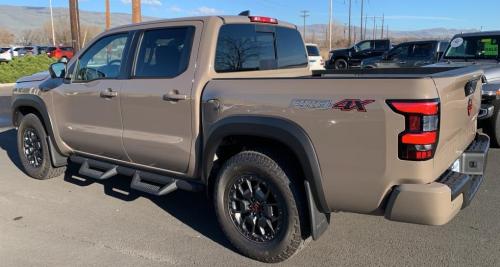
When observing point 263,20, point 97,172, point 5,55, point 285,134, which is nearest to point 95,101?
point 97,172

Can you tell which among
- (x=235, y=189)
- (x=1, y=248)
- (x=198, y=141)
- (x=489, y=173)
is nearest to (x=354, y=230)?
(x=235, y=189)

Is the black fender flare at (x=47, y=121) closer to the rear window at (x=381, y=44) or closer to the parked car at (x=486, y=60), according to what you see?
the parked car at (x=486, y=60)

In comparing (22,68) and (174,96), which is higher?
(174,96)

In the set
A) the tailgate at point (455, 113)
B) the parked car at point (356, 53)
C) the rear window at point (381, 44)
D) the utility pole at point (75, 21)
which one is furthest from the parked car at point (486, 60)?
the rear window at point (381, 44)

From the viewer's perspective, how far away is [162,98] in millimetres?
4184

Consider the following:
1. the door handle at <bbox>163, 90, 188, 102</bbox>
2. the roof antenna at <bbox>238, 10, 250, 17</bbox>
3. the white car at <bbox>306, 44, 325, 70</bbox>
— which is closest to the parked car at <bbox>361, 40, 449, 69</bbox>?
the white car at <bbox>306, 44, 325, 70</bbox>

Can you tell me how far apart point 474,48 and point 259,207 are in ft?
22.2

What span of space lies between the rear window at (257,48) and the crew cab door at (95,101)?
1092mm

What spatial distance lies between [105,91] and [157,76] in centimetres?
72

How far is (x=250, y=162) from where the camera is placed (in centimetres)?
363

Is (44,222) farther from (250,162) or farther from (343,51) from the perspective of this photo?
(343,51)

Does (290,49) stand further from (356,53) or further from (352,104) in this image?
(356,53)

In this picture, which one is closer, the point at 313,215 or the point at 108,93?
the point at 313,215

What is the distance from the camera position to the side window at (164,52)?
417 cm
